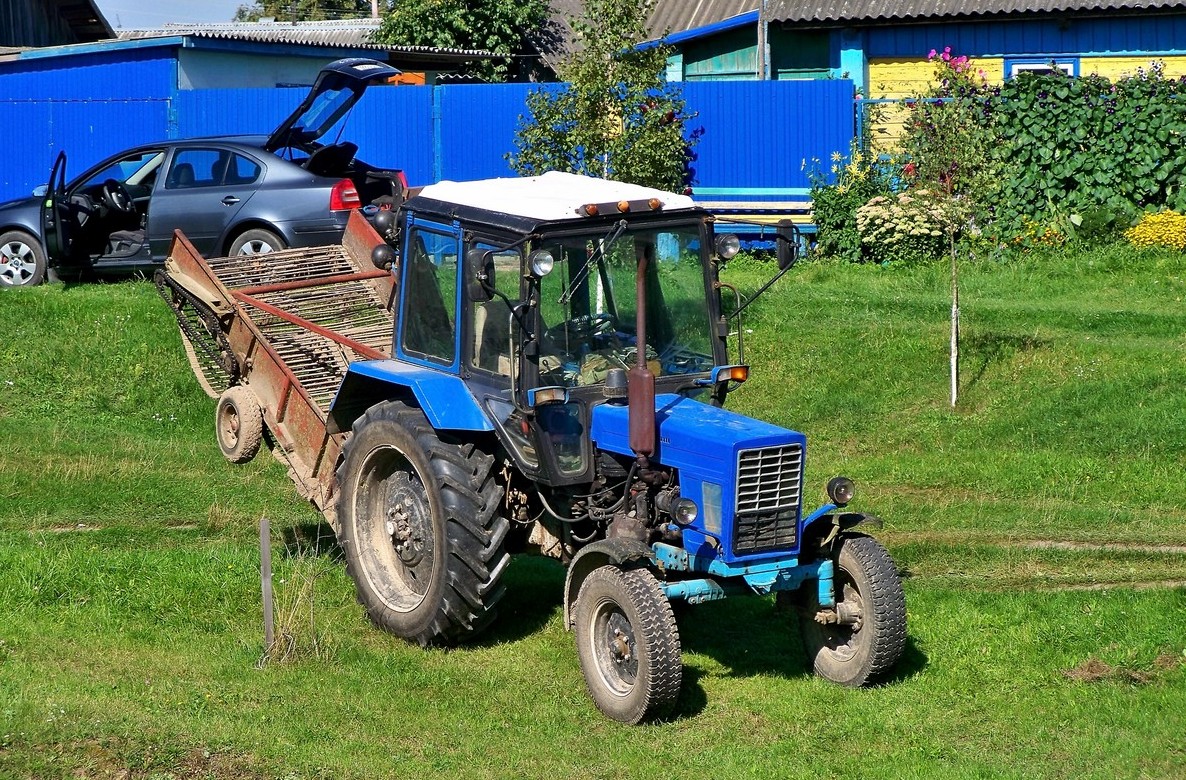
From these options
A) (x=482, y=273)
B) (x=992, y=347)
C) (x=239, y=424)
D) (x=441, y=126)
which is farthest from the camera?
(x=441, y=126)

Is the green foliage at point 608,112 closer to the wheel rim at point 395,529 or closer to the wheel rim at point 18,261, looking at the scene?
the wheel rim at point 18,261

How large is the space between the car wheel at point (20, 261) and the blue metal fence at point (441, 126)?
21.1 ft

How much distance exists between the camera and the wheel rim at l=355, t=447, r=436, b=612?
26.9ft

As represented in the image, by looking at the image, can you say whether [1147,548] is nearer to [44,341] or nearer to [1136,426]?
[1136,426]

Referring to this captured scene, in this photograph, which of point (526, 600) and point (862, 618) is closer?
point (862, 618)

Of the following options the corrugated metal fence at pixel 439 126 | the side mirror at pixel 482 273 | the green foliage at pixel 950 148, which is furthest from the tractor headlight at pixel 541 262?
the corrugated metal fence at pixel 439 126

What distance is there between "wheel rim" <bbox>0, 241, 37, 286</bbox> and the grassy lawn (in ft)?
5.63

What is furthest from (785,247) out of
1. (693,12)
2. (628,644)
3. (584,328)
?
(693,12)

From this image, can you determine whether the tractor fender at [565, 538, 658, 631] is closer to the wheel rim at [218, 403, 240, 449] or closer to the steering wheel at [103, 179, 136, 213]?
the wheel rim at [218, 403, 240, 449]

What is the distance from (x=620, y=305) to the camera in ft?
25.3

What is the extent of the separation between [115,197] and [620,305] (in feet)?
33.5

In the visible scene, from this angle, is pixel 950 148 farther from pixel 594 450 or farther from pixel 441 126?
pixel 441 126

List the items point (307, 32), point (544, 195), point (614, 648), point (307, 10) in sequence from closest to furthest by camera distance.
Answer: point (614, 648)
point (544, 195)
point (307, 32)
point (307, 10)

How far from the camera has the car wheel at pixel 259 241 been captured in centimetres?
1530
